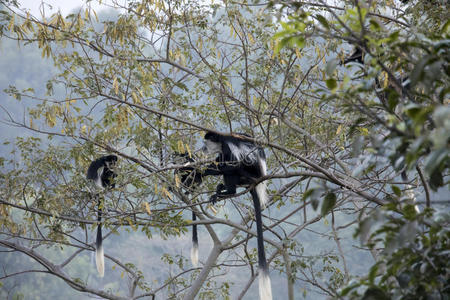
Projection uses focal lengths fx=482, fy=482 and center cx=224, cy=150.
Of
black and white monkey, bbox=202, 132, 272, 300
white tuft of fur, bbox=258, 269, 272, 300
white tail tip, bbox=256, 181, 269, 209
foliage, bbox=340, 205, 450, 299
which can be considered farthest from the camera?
A: white tail tip, bbox=256, 181, 269, 209

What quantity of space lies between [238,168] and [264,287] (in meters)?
0.88

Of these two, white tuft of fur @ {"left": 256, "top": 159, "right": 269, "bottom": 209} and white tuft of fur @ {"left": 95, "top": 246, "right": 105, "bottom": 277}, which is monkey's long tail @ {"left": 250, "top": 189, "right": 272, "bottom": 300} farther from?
white tuft of fur @ {"left": 95, "top": 246, "right": 105, "bottom": 277}

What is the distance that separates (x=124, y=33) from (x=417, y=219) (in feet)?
8.06

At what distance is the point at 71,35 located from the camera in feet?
9.11

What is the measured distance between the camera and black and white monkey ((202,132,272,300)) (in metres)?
3.22

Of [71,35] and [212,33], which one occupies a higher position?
[212,33]

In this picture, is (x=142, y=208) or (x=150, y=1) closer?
(x=142, y=208)

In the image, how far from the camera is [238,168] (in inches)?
135

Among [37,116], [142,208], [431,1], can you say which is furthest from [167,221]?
[431,1]

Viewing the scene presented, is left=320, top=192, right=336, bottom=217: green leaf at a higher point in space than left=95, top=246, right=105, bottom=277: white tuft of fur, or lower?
lower

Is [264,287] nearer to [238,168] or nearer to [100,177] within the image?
[238,168]

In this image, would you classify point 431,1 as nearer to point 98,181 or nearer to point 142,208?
point 142,208

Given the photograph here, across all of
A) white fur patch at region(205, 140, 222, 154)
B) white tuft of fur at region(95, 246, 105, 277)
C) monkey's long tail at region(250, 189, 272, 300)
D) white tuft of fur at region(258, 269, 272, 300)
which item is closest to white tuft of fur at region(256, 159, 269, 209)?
white fur patch at region(205, 140, 222, 154)

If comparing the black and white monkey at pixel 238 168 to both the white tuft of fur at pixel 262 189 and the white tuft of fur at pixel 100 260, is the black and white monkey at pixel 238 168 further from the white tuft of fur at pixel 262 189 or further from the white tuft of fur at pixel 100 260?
the white tuft of fur at pixel 100 260
